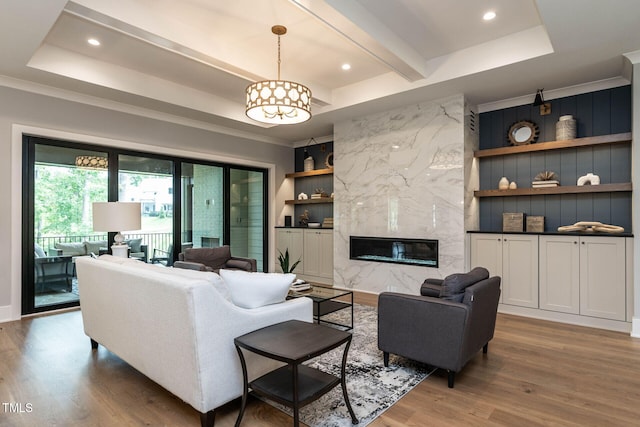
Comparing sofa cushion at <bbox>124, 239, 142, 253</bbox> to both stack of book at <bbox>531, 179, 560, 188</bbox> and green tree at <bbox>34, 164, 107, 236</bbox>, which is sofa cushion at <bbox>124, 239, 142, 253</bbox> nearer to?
green tree at <bbox>34, 164, 107, 236</bbox>

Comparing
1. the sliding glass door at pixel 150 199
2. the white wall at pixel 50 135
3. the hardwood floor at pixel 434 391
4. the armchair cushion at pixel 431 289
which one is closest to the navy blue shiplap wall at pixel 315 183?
the white wall at pixel 50 135

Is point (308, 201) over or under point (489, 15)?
under

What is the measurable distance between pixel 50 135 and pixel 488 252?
572 centimetres

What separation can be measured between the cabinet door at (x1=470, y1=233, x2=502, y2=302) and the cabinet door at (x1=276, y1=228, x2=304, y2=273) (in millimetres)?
3177

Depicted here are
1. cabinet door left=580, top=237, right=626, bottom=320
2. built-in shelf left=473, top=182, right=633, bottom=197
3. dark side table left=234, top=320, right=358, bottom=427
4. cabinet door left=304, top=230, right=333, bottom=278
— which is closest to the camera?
dark side table left=234, top=320, right=358, bottom=427

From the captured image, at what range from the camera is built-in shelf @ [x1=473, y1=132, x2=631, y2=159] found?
4031mm

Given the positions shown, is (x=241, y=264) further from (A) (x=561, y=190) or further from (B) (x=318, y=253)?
(A) (x=561, y=190)

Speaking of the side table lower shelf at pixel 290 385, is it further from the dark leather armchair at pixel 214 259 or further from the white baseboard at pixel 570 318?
the white baseboard at pixel 570 318

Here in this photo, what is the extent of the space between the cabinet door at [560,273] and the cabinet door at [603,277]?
2.4 inches

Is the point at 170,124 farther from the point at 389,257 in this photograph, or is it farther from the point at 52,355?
the point at 389,257

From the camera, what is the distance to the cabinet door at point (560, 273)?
409 cm

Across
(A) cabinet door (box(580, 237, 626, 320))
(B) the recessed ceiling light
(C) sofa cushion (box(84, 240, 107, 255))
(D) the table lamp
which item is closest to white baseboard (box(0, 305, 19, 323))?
(C) sofa cushion (box(84, 240, 107, 255))

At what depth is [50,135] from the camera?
4.43 meters

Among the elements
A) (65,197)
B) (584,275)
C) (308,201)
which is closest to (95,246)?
(65,197)
